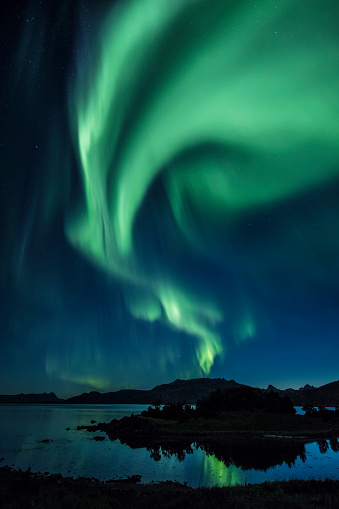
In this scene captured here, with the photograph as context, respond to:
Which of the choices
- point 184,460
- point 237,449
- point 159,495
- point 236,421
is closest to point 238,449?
point 237,449

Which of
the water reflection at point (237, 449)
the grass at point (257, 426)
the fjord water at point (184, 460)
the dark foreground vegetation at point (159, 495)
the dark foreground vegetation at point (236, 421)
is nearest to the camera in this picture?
the dark foreground vegetation at point (159, 495)

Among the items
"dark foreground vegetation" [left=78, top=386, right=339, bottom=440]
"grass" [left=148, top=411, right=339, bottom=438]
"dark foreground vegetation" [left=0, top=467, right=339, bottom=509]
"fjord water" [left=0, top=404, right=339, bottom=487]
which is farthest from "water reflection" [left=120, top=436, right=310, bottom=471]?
"dark foreground vegetation" [left=0, top=467, right=339, bottom=509]

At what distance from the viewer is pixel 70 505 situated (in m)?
18.9

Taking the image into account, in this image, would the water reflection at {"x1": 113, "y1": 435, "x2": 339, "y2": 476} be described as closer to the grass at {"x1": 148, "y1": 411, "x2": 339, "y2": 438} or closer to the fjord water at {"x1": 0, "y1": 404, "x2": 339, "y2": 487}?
the fjord water at {"x1": 0, "y1": 404, "x2": 339, "y2": 487}

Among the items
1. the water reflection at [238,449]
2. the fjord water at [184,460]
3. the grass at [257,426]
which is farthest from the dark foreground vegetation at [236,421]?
the fjord water at [184,460]

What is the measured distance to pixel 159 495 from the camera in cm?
2277

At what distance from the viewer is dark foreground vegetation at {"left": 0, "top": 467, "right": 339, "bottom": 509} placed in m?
19.0

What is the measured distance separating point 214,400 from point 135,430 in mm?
25938

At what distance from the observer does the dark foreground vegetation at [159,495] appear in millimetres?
19031

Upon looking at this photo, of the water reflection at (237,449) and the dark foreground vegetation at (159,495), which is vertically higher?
the dark foreground vegetation at (159,495)

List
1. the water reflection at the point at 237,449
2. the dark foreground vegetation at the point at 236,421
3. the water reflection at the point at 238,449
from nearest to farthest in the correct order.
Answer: the water reflection at the point at 238,449
the water reflection at the point at 237,449
the dark foreground vegetation at the point at 236,421

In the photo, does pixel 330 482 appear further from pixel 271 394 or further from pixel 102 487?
pixel 271 394

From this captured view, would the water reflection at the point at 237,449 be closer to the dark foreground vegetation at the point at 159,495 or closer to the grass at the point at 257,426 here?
the grass at the point at 257,426

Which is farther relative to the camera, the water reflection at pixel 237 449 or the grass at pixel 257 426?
the grass at pixel 257 426
